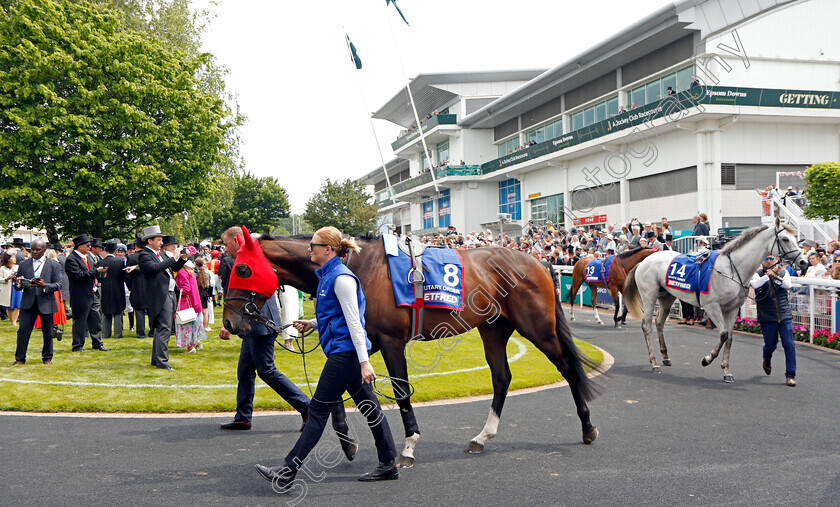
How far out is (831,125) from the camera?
2664 cm

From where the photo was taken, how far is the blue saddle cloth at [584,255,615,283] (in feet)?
46.1

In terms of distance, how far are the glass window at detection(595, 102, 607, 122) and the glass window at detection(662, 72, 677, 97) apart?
492cm

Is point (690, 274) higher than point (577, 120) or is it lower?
lower

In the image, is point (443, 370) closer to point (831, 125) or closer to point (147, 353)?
point (147, 353)

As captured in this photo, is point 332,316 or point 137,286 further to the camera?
point 137,286

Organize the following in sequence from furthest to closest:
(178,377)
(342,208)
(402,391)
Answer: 1. (342,208)
2. (178,377)
3. (402,391)

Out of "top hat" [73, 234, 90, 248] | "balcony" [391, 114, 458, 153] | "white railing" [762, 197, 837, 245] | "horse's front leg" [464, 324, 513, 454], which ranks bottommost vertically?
"horse's front leg" [464, 324, 513, 454]

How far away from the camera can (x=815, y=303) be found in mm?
10750

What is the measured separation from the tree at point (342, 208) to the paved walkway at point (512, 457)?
1873 inches

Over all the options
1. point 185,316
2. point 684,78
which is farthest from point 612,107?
point 185,316

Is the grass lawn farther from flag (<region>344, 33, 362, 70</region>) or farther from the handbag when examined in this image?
flag (<region>344, 33, 362, 70</region>)

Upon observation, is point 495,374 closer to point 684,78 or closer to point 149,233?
point 149,233

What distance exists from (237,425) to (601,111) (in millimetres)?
31015

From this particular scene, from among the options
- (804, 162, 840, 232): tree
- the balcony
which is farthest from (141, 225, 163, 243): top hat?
the balcony
